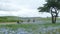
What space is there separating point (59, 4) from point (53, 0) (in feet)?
6.48

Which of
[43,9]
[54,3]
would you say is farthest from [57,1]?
[43,9]

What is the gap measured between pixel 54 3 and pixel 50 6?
126 centimetres

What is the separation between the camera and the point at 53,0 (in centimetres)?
5053

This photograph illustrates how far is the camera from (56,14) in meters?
49.2

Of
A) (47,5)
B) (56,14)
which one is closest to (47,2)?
(47,5)

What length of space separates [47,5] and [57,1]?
2.74 meters

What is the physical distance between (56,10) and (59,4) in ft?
5.66

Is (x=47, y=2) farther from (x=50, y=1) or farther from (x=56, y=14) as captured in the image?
(x=56, y=14)

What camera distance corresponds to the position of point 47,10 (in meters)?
51.2

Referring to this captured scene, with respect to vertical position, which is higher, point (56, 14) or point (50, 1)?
point (50, 1)

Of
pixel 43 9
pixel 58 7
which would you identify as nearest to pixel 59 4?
pixel 58 7

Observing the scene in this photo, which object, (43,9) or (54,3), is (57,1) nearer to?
(54,3)

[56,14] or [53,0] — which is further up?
[53,0]

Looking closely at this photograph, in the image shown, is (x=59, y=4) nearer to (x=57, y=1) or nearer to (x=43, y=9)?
(x=57, y=1)
